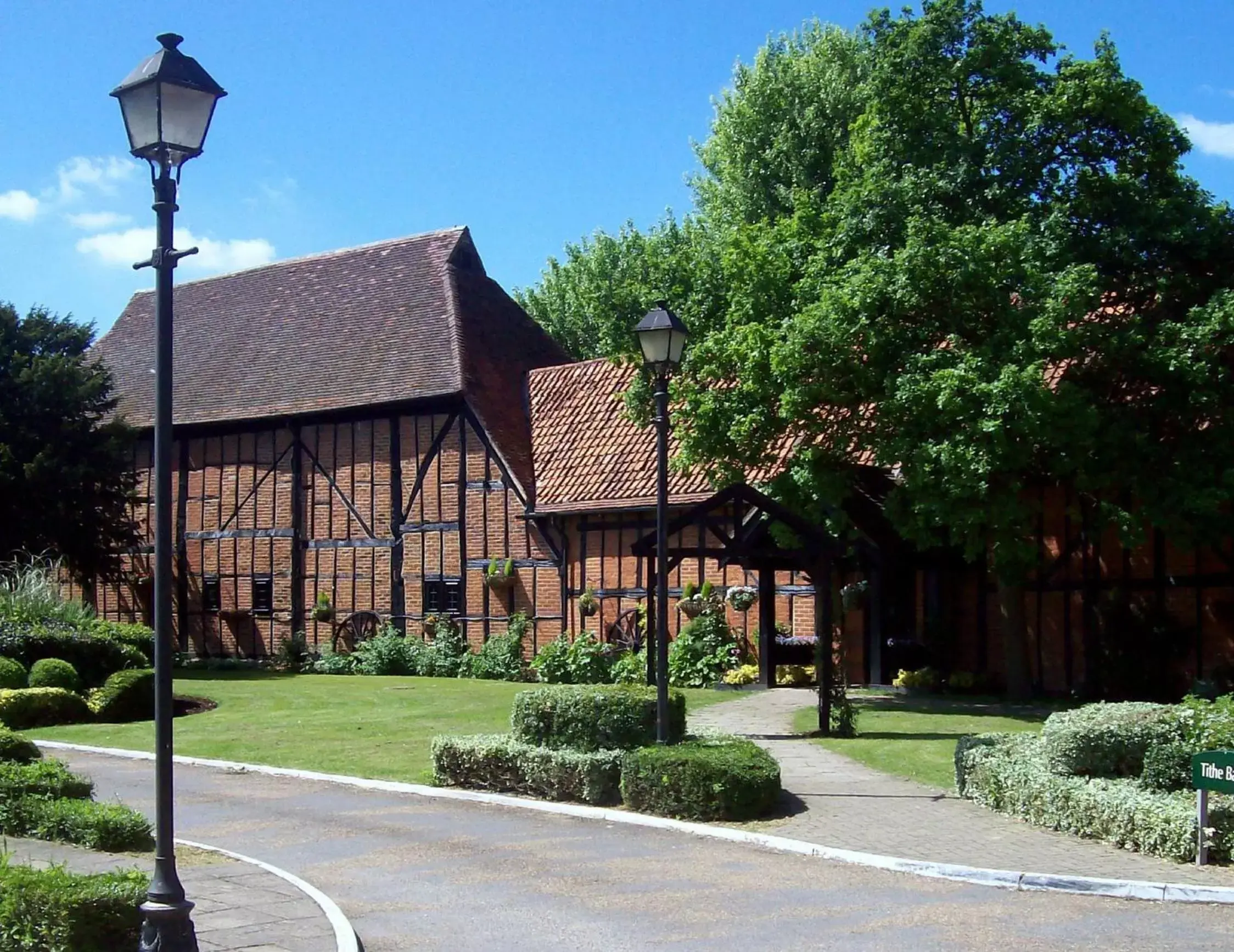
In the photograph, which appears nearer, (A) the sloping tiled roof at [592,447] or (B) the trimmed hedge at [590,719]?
(B) the trimmed hedge at [590,719]

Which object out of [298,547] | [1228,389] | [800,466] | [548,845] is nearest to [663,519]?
[548,845]

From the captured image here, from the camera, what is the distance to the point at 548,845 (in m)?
10.7

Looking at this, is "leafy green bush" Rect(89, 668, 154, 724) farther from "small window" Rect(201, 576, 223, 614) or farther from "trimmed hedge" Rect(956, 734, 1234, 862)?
"trimmed hedge" Rect(956, 734, 1234, 862)

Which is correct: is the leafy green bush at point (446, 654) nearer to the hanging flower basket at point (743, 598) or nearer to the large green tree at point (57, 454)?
the hanging flower basket at point (743, 598)

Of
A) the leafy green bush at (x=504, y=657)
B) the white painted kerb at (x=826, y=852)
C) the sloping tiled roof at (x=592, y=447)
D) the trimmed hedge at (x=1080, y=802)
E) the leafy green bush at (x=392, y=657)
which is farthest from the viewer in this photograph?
the leafy green bush at (x=392, y=657)

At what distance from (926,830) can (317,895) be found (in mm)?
4888

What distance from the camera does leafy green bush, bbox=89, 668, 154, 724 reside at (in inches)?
802

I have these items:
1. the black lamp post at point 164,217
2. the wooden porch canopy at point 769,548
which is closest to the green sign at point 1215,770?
the wooden porch canopy at point 769,548

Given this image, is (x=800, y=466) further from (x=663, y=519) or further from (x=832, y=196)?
(x=663, y=519)

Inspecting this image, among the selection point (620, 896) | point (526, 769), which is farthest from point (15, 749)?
point (620, 896)

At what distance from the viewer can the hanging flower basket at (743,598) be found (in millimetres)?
24094

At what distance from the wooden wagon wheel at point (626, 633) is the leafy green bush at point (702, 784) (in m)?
13.5

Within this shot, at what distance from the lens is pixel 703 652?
2442 cm

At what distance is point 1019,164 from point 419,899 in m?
15.0
